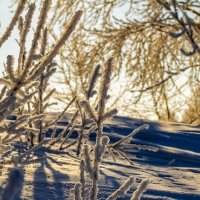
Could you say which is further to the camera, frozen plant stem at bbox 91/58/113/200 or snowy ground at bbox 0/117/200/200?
snowy ground at bbox 0/117/200/200

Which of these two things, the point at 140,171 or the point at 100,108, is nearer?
the point at 100,108

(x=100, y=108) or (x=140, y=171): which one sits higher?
(x=100, y=108)

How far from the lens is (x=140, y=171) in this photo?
2346mm

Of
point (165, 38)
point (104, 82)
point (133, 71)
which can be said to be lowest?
point (104, 82)

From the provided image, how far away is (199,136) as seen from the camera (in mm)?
4027

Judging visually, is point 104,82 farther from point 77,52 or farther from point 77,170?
point 77,52

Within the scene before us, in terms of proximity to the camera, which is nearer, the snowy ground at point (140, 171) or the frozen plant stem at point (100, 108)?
the frozen plant stem at point (100, 108)

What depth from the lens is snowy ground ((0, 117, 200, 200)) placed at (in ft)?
5.79

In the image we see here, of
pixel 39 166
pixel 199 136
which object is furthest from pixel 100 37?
pixel 39 166

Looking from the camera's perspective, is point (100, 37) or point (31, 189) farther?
point (100, 37)

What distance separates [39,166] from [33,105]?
718mm

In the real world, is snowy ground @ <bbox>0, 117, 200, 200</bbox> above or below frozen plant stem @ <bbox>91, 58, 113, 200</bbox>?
below

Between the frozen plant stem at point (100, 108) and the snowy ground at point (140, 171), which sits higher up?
the frozen plant stem at point (100, 108)

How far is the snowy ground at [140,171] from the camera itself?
177 cm
